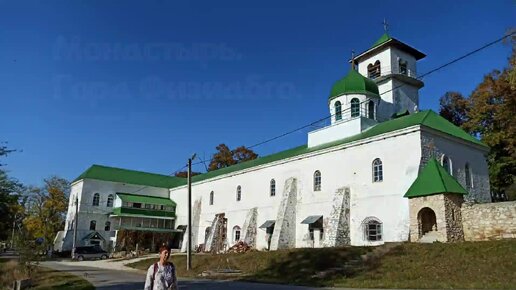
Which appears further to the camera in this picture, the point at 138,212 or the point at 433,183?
the point at 138,212

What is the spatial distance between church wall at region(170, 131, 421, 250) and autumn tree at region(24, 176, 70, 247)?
29.3m

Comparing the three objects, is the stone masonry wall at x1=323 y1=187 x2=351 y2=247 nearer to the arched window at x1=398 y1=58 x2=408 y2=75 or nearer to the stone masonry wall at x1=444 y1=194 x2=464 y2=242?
the stone masonry wall at x1=444 y1=194 x2=464 y2=242

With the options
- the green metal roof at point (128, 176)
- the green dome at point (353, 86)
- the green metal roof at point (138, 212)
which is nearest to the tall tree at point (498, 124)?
the green dome at point (353, 86)

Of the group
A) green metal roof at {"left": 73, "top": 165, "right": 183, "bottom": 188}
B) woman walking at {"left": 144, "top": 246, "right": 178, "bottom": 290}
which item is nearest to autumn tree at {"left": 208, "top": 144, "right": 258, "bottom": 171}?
green metal roof at {"left": 73, "top": 165, "right": 183, "bottom": 188}

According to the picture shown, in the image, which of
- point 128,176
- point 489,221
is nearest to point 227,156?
point 128,176

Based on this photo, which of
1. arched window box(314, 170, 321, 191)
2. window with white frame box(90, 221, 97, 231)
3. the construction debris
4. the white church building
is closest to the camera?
the white church building

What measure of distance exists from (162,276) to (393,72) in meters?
32.1

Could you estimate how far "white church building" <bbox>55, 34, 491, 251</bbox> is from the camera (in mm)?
25078

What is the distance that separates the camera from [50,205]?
197ft

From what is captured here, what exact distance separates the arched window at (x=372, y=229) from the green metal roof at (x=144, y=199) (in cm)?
2966

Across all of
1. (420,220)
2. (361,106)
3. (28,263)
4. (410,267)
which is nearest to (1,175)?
(28,263)

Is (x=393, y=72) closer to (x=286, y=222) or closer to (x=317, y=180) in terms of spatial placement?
(x=317, y=180)

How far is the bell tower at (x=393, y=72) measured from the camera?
3478 centimetres

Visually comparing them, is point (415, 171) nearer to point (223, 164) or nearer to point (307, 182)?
point (307, 182)
